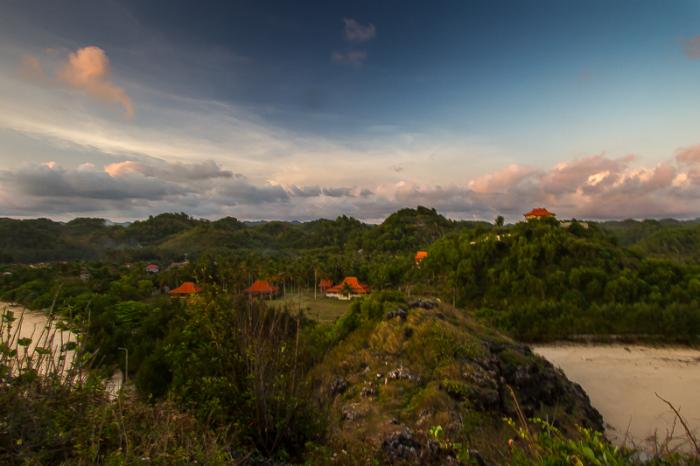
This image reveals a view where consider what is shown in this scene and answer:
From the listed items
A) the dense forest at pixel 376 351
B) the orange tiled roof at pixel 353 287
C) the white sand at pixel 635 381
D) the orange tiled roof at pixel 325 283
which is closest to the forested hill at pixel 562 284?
the dense forest at pixel 376 351

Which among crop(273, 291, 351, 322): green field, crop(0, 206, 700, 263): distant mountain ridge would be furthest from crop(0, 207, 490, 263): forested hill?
crop(273, 291, 351, 322): green field

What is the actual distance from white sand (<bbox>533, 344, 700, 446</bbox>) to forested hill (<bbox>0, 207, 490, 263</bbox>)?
1597 inches

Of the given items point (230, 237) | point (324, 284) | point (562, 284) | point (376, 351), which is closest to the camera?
point (376, 351)

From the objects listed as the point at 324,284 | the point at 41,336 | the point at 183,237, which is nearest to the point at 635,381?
the point at 41,336

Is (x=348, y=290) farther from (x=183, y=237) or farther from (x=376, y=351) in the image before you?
(x=183, y=237)

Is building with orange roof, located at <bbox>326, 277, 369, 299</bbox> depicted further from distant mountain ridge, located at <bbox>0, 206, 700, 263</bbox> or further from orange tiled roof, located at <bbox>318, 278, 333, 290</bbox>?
distant mountain ridge, located at <bbox>0, 206, 700, 263</bbox>

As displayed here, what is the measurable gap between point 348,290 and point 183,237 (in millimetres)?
106009

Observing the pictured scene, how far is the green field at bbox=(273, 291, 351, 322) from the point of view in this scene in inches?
1423

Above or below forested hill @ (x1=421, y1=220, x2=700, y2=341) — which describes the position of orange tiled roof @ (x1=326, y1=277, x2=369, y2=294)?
below

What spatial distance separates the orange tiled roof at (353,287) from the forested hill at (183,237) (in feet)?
99.9

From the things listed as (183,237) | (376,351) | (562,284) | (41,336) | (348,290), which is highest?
(41,336)

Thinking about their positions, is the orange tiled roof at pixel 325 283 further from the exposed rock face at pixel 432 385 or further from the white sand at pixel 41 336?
the exposed rock face at pixel 432 385

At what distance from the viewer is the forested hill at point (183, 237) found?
94.8m

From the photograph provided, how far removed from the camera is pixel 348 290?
1970 inches
